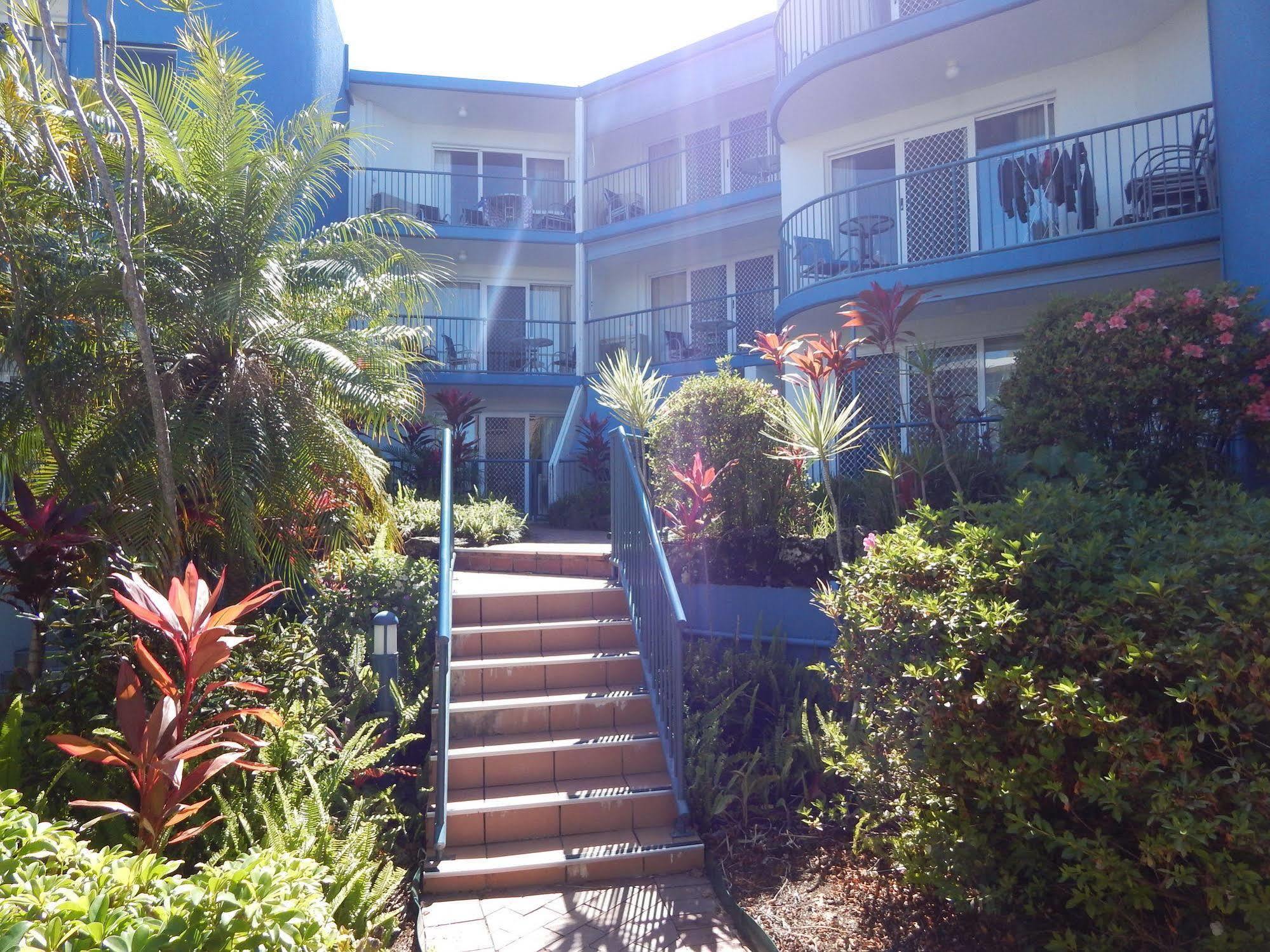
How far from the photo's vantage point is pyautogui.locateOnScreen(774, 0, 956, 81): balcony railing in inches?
430

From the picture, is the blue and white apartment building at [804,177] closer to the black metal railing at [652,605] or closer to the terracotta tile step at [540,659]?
the black metal railing at [652,605]

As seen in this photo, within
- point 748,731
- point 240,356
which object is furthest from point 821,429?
point 240,356

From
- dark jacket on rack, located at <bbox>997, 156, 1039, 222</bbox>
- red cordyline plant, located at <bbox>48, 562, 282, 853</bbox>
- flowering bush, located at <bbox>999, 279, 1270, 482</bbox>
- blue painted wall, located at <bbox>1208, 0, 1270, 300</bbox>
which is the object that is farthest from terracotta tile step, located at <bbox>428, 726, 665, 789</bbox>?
dark jacket on rack, located at <bbox>997, 156, 1039, 222</bbox>

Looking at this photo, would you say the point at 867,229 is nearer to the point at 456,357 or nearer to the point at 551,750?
the point at 456,357

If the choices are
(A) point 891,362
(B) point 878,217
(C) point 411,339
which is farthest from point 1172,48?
(C) point 411,339

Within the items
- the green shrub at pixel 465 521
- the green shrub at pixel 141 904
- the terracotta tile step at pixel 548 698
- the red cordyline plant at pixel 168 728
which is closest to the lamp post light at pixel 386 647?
the terracotta tile step at pixel 548 698

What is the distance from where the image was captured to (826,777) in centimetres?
496

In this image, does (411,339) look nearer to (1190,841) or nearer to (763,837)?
(763,837)

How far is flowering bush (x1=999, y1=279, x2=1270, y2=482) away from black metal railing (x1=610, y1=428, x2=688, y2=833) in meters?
2.96

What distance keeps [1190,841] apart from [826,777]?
2.49 metres

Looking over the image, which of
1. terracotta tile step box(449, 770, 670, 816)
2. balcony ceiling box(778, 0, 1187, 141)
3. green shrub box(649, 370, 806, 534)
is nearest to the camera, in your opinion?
terracotta tile step box(449, 770, 670, 816)

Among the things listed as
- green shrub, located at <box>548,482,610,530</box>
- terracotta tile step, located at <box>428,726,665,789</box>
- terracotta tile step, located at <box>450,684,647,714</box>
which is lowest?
terracotta tile step, located at <box>428,726,665,789</box>

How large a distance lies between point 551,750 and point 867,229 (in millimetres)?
8422

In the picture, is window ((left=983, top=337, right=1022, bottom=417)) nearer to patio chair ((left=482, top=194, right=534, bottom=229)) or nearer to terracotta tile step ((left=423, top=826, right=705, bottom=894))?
terracotta tile step ((left=423, top=826, right=705, bottom=894))
